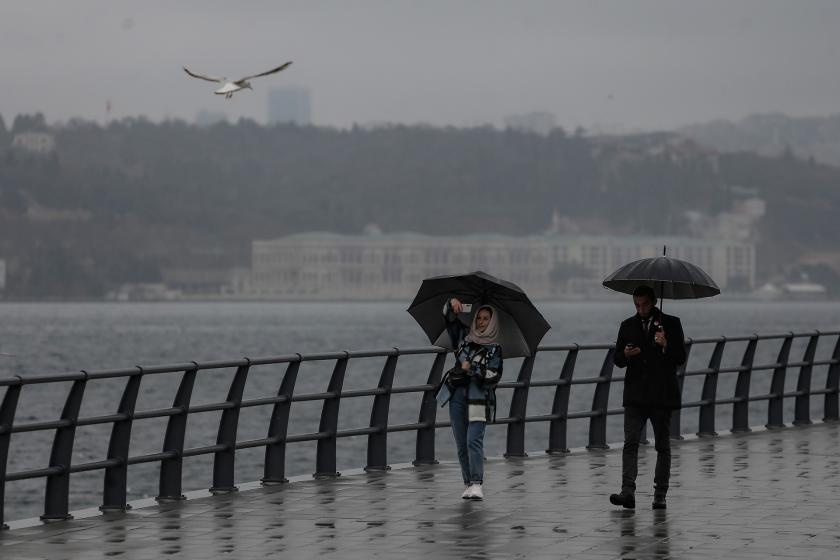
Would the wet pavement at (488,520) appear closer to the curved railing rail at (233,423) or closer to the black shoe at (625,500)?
the black shoe at (625,500)

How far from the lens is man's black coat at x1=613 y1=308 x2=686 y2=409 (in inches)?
550

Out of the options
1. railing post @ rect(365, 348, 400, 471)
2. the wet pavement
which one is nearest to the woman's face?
the wet pavement

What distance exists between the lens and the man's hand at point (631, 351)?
14.0m

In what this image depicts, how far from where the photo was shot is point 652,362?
14062 mm

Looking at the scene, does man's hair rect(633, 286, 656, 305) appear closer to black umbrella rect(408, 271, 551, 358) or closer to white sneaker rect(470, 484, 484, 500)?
black umbrella rect(408, 271, 551, 358)

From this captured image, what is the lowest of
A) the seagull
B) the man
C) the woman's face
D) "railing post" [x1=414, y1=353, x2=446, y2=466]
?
"railing post" [x1=414, y1=353, x2=446, y2=466]

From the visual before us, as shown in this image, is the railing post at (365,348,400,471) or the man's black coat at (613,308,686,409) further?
the railing post at (365,348,400,471)

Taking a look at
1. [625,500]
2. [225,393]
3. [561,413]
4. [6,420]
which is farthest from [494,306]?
[225,393]

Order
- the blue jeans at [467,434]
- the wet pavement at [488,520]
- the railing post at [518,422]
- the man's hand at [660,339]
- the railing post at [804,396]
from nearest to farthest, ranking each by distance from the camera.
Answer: the wet pavement at [488,520] < the man's hand at [660,339] < the blue jeans at [467,434] < the railing post at [518,422] < the railing post at [804,396]

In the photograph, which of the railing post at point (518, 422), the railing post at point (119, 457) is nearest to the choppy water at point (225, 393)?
the railing post at point (518, 422)

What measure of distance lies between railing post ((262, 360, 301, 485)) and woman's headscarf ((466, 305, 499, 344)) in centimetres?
216

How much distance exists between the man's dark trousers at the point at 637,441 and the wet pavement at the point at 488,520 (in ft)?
0.81

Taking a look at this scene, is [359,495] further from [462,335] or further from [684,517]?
[684,517]

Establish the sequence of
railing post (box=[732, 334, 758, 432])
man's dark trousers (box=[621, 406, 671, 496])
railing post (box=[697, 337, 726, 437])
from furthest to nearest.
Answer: railing post (box=[732, 334, 758, 432])
railing post (box=[697, 337, 726, 437])
man's dark trousers (box=[621, 406, 671, 496])
